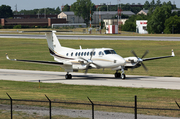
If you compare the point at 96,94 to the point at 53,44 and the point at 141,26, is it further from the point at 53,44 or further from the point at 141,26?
the point at 141,26

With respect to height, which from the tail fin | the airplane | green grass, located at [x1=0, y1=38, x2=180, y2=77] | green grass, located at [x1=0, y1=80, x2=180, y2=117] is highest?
the tail fin

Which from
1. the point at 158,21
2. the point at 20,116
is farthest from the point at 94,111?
the point at 158,21

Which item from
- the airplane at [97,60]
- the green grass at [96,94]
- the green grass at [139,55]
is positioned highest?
the airplane at [97,60]

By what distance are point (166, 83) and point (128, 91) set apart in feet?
20.4

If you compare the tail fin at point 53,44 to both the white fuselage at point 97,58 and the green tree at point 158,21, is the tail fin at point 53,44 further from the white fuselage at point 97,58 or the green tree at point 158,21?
the green tree at point 158,21

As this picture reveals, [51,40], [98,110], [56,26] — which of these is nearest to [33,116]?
[98,110]

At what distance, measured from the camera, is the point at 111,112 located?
1914 cm

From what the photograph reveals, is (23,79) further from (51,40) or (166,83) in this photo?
(166,83)

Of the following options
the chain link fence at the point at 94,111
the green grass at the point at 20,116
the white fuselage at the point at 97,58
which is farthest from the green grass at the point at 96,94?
the white fuselage at the point at 97,58

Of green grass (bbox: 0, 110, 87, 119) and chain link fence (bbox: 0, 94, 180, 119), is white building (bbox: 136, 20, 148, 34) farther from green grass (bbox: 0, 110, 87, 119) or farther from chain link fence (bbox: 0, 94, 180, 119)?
green grass (bbox: 0, 110, 87, 119)

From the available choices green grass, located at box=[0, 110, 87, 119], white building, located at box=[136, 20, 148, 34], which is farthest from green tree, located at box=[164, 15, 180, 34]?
green grass, located at box=[0, 110, 87, 119]

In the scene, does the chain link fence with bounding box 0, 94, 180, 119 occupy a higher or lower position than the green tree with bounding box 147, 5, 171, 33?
lower

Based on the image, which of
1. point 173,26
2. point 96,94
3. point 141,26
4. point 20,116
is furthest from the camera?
point 141,26

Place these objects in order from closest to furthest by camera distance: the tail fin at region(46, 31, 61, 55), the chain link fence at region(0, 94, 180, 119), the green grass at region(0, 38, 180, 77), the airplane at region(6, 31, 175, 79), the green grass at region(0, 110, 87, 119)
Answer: the green grass at region(0, 110, 87, 119) < the chain link fence at region(0, 94, 180, 119) < the airplane at region(6, 31, 175, 79) < the tail fin at region(46, 31, 61, 55) < the green grass at region(0, 38, 180, 77)
